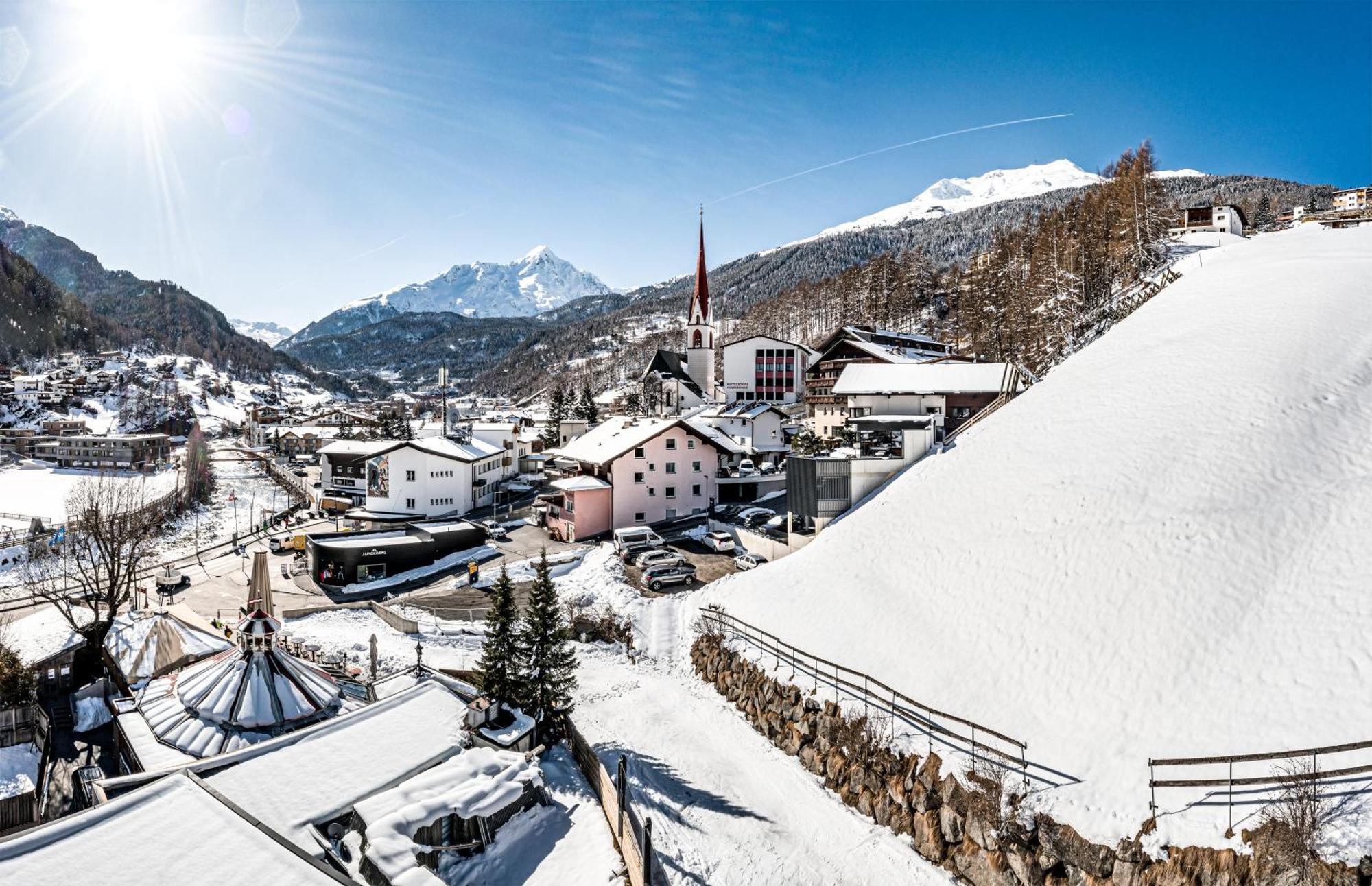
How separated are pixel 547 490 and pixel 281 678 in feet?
124

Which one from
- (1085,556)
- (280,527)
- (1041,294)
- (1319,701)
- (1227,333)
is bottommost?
(280,527)

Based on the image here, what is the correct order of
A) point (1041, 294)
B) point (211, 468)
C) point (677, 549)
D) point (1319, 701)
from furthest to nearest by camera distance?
1. point (211, 468)
2. point (1041, 294)
3. point (677, 549)
4. point (1319, 701)

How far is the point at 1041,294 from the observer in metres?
48.8

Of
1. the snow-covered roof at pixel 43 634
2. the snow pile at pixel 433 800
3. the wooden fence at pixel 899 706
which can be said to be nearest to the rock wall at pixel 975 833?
the wooden fence at pixel 899 706

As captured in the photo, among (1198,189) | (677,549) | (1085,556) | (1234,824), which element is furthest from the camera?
(1198,189)

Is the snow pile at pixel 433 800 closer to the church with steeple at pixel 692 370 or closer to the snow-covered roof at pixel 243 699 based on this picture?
the snow-covered roof at pixel 243 699

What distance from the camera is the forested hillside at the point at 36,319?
14688 centimetres

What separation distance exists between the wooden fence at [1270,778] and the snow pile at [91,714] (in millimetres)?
23408

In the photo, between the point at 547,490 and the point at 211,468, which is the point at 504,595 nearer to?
the point at 547,490

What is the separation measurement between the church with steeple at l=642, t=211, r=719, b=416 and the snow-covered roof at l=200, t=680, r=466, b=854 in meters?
65.7

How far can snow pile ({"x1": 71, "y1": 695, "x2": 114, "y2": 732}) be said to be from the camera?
16.3 metres

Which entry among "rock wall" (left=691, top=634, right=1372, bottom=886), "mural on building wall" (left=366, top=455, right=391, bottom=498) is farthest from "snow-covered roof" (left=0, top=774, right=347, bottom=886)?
"mural on building wall" (left=366, top=455, right=391, bottom=498)

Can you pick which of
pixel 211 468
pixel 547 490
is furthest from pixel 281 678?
pixel 211 468

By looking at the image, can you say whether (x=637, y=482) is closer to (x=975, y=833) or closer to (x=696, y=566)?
(x=696, y=566)
